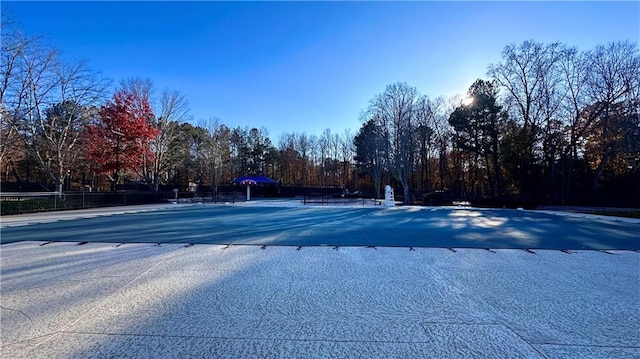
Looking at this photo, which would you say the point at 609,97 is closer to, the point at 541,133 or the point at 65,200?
the point at 541,133

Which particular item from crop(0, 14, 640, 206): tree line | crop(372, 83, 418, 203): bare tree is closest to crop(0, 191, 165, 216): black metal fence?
crop(0, 14, 640, 206): tree line

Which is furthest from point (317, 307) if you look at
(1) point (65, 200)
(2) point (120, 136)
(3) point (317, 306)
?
(2) point (120, 136)

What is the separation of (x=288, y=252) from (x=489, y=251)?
4.30 meters

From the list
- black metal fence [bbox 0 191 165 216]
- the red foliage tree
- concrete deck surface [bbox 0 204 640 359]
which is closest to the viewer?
concrete deck surface [bbox 0 204 640 359]

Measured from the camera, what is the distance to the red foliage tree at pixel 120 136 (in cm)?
2245

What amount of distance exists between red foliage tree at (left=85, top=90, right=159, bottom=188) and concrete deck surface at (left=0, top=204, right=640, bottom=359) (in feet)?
64.4

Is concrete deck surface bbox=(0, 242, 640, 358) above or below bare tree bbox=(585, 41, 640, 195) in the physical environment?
below

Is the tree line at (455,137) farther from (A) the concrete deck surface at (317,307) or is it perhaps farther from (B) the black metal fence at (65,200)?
(A) the concrete deck surface at (317,307)

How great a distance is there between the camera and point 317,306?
3439mm

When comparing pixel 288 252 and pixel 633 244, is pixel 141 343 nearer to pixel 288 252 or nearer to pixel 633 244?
pixel 288 252

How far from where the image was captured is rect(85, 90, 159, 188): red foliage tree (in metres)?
22.5

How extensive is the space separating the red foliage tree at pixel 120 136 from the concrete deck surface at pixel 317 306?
19637mm

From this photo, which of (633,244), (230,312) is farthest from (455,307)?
(633,244)

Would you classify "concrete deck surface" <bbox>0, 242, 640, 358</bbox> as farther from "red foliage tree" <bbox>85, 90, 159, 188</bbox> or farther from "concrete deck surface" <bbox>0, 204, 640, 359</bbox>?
"red foliage tree" <bbox>85, 90, 159, 188</bbox>
